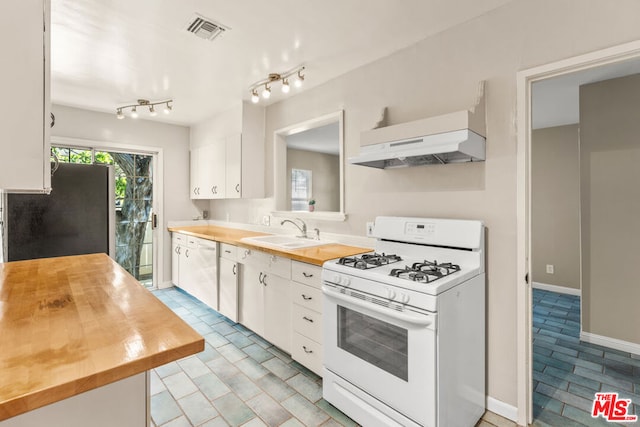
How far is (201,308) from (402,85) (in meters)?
3.30

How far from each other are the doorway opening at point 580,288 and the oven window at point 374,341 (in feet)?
2.58

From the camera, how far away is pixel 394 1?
1.81 metres

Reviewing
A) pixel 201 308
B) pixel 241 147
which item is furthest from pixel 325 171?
pixel 201 308

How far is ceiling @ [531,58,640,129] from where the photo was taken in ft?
8.77

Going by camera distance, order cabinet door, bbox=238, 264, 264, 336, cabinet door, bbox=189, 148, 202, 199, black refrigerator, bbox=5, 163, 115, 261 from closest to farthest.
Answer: black refrigerator, bbox=5, 163, 115, 261
cabinet door, bbox=238, 264, 264, 336
cabinet door, bbox=189, 148, 202, 199

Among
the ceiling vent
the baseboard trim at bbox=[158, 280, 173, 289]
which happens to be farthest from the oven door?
the baseboard trim at bbox=[158, 280, 173, 289]

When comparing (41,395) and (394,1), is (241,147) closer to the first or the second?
(394,1)

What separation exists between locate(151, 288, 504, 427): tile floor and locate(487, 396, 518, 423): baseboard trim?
0.03 meters

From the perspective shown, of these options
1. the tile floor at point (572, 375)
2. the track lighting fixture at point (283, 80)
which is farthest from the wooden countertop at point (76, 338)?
the tile floor at point (572, 375)

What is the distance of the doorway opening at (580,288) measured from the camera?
1.80 meters

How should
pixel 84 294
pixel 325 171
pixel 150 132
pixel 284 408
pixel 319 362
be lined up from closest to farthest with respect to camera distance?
pixel 84 294 → pixel 284 408 → pixel 319 362 → pixel 150 132 → pixel 325 171

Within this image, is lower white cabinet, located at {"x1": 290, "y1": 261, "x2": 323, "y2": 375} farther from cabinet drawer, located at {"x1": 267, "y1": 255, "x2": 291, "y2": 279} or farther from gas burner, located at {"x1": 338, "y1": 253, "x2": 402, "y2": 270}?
gas burner, located at {"x1": 338, "y1": 253, "x2": 402, "y2": 270}

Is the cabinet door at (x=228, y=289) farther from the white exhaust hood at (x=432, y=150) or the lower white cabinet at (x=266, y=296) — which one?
the white exhaust hood at (x=432, y=150)

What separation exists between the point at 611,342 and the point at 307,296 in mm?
2808
